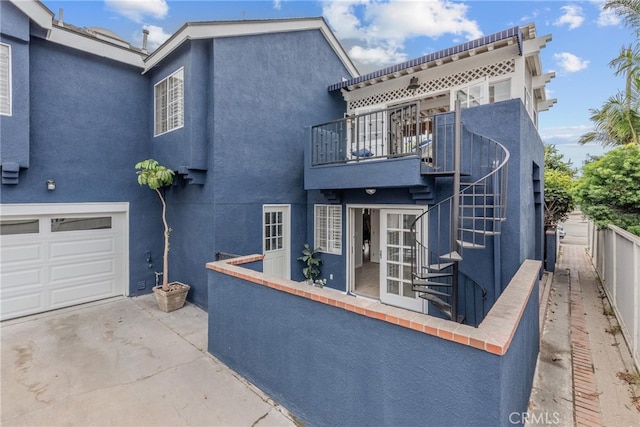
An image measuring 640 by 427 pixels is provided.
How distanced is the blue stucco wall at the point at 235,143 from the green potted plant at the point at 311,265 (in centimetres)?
21

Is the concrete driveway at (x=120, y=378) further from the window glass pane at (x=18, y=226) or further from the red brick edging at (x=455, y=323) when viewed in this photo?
the window glass pane at (x=18, y=226)

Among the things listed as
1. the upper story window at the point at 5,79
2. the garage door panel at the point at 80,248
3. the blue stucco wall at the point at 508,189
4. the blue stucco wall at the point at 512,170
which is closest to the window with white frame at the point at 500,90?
the blue stucco wall at the point at 508,189

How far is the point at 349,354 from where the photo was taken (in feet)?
8.71

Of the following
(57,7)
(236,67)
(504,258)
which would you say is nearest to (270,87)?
(236,67)

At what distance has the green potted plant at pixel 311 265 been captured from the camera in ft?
25.2

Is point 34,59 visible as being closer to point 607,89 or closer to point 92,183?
point 92,183

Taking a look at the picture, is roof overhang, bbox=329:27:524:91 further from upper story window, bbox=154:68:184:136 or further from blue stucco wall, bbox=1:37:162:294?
blue stucco wall, bbox=1:37:162:294

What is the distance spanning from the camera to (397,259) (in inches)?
251

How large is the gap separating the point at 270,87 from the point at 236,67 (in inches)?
37.6

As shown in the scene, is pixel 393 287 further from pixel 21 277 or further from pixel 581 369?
pixel 21 277

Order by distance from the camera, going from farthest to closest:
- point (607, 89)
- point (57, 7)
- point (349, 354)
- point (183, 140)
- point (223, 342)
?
point (607, 89)
point (57, 7)
point (183, 140)
point (223, 342)
point (349, 354)

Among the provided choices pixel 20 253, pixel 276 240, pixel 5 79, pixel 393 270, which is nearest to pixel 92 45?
pixel 5 79

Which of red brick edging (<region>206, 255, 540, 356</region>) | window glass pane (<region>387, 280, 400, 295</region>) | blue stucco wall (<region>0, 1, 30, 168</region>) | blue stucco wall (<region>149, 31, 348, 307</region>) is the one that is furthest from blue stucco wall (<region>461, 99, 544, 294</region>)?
blue stucco wall (<region>0, 1, 30, 168</region>)

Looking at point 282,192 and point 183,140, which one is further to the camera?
point 282,192
